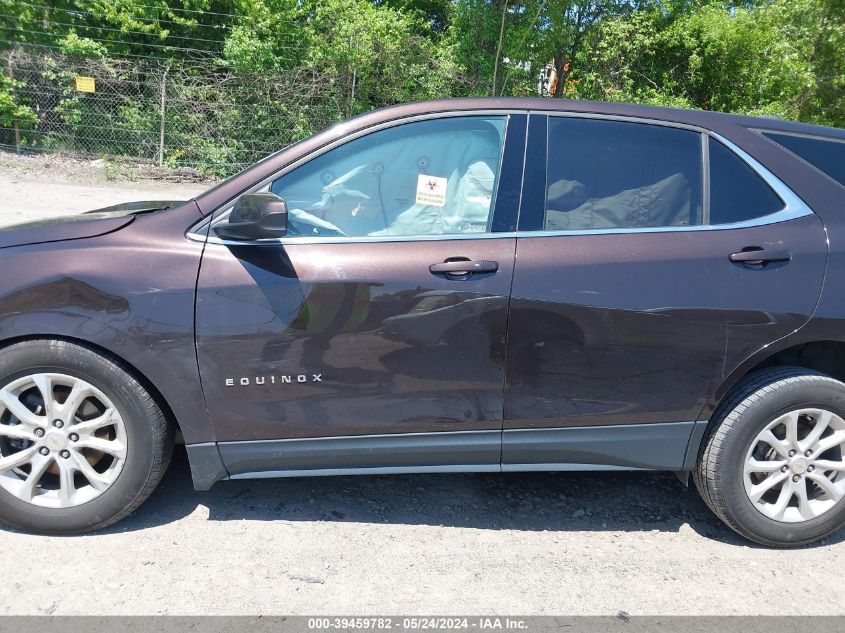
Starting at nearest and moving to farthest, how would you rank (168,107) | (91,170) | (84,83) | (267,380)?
(267,380), (84,83), (91,170), (168,107)

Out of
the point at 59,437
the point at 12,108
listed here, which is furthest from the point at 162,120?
the point at 59,437

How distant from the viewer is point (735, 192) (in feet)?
10.1

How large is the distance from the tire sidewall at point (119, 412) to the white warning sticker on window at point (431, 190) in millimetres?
1445

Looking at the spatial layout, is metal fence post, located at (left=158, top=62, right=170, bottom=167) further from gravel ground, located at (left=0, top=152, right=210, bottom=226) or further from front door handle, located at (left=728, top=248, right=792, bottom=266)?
front door handle, located at (left=728, top=248, right=792, bottom=266)

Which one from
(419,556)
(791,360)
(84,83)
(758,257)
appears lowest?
(419,556)

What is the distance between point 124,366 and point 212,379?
375 mm

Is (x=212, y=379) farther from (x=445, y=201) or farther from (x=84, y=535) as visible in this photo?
(x=445, y=201)

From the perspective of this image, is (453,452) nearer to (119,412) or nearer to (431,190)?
(431,190)

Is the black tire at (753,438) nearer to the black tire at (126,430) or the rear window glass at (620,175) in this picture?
the rear window glass at (620,175)

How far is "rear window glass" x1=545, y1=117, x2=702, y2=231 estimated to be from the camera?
9.98ft

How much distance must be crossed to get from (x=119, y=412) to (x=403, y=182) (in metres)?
1.55

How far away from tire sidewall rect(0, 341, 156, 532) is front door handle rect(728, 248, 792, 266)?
8.47 ft

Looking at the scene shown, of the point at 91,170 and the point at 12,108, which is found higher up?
the point at 12,108

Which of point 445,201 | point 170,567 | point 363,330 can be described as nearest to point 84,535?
point 170,567
